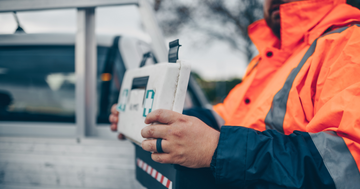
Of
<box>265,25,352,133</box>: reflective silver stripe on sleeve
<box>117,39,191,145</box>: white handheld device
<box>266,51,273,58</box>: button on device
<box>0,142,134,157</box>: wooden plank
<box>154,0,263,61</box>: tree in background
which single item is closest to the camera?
<box>117,39,191,145</box>: white handheld device

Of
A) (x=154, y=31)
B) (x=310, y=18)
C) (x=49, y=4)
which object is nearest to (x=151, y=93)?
(x=154, y=31)

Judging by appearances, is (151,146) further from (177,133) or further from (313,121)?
(313,121)

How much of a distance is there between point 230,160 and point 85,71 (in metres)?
1.20

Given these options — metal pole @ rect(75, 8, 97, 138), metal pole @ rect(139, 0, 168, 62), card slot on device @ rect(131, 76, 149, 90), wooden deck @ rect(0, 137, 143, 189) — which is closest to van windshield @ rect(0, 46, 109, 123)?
metal pole @ rect(75, 8, 97, 138)

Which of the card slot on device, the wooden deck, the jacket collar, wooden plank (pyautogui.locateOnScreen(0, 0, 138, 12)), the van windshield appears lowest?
the wooden deck

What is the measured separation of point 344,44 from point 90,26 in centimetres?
144

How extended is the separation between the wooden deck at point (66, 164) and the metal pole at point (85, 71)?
157 millimetres

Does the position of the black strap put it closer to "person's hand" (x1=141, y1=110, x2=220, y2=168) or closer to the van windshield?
"person's hand" (x1=141, y1=110, x2=220, y2=168)

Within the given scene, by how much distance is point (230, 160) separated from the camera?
2.39 feet

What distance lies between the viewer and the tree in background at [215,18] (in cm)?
748

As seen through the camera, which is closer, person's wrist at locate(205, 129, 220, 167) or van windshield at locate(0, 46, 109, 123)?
person's wrist at locate(205, 129, 220, 167)

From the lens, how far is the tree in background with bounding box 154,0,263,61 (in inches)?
295

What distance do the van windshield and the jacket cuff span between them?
4.64 ft

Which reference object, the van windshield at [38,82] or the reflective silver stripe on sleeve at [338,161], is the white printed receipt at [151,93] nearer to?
the reflective silver stripe on sleeve at [338,161]
